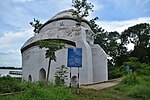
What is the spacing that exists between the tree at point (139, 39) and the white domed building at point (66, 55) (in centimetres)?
2270

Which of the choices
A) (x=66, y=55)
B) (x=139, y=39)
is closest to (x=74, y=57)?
(x=66, y=55)

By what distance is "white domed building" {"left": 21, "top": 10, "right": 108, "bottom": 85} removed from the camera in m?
25.5

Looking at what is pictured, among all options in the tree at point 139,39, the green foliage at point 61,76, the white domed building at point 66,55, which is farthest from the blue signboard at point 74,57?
the tree at point 139,39

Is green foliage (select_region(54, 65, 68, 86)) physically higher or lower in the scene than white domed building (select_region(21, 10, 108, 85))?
lower

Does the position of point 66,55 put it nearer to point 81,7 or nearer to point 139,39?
point 81,7

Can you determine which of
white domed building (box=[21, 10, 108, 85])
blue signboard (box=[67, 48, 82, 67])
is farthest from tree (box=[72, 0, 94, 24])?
blue signboard (box=[67, 48, 82, 67])

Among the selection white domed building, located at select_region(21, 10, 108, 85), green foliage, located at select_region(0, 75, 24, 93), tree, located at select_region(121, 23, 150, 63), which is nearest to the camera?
green foliage, located at select_region(0, 75, 24, 93)

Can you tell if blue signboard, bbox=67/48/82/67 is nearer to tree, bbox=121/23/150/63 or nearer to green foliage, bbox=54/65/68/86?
green foliage, bbox=54/65/68/86

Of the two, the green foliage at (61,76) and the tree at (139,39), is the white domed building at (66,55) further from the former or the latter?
the tree at (139,39)

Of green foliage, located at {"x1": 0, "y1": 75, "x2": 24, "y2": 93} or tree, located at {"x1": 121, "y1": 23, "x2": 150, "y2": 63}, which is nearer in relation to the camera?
green foliage, located at {"x1": 0, "y1": 75, "x2": 24, "y2": 93}

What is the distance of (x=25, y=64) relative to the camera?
2895cm

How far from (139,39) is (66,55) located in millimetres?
31173

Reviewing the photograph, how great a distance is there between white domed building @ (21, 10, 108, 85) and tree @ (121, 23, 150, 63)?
22701 millimetres

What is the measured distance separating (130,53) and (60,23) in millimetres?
26940
